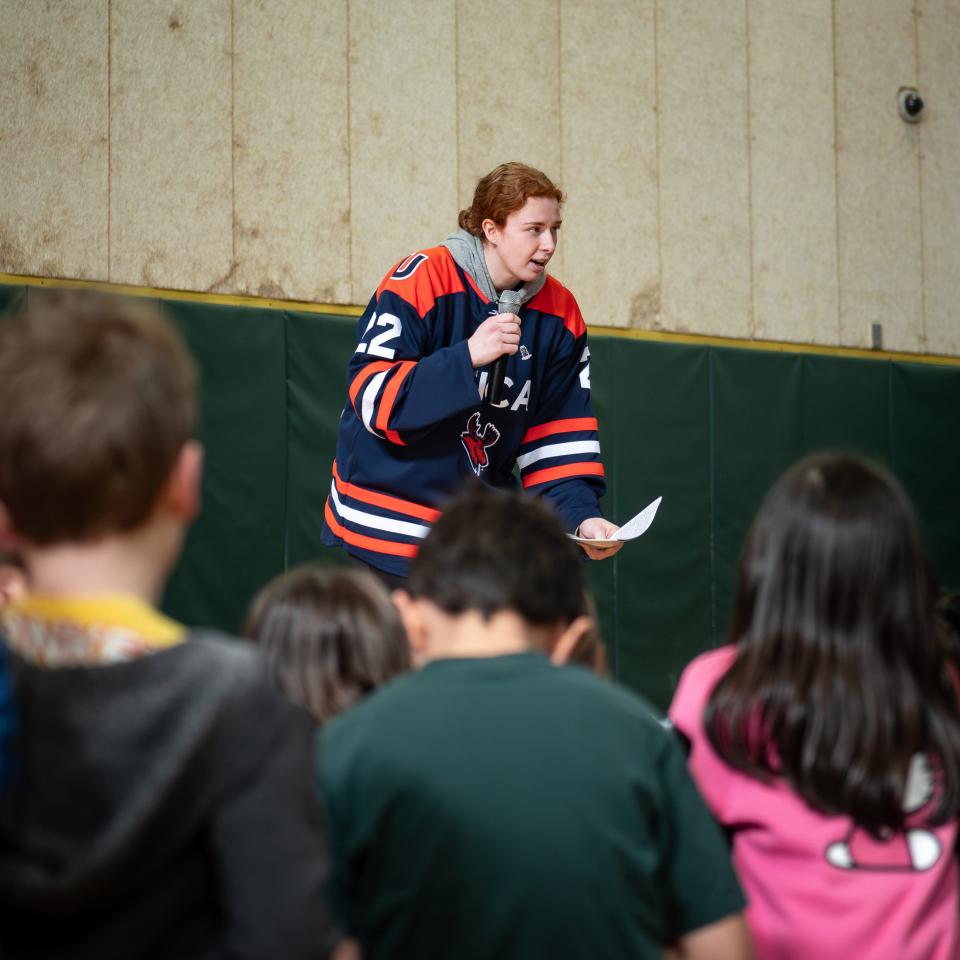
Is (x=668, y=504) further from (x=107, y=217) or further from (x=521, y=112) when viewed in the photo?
(x=107, y=217)

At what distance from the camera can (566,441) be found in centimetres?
367

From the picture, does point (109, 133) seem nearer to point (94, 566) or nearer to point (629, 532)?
point (629, 532)

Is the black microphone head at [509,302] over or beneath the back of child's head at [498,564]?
over

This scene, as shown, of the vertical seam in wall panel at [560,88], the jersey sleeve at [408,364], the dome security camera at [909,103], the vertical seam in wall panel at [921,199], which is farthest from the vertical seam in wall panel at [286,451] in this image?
the dome security camera at [909,103]

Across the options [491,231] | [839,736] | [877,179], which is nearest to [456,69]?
[877,179]

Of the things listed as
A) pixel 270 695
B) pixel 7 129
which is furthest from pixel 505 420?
pixel 7 129

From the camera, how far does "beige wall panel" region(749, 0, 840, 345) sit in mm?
7543

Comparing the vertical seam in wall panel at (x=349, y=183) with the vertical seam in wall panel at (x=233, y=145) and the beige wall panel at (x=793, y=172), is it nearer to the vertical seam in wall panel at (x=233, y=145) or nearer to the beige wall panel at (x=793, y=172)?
the vertical seam in wall panel at (x=233, y=145)

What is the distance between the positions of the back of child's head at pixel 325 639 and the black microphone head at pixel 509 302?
5.65ft

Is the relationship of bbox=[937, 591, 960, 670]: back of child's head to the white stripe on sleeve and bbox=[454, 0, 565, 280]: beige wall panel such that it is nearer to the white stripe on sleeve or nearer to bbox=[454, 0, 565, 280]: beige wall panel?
the white stripe on sleeve

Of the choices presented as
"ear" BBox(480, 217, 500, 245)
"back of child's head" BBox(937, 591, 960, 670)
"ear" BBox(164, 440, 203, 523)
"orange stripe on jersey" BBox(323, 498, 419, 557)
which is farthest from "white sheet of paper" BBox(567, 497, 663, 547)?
"ear" BBox(164, 440, 203, 523)

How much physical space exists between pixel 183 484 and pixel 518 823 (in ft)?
1.79

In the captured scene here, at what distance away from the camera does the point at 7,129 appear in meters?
5.05

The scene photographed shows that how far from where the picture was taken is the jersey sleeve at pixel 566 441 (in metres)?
3.63
